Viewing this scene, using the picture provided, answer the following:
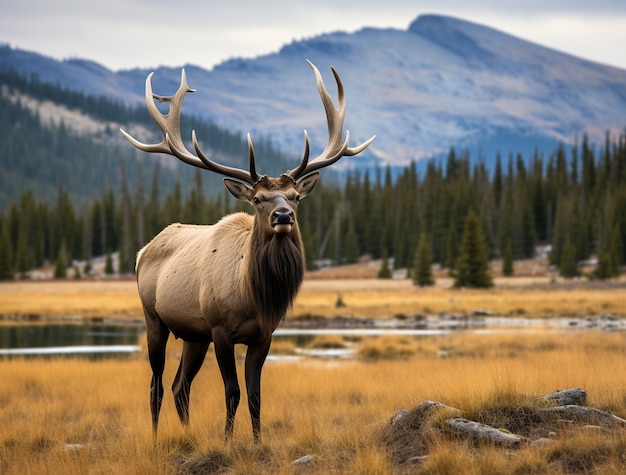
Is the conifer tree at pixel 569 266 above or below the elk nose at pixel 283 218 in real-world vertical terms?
below

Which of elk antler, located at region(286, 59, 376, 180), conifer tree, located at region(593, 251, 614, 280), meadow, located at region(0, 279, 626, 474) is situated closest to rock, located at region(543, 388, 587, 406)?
meadow, located at region(0, 279, 626, 474)

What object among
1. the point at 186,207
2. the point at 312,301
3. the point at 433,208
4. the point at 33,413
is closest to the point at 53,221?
the point at 186,207

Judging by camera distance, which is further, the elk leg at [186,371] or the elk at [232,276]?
the elk leg at [186,371]

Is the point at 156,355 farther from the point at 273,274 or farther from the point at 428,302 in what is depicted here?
Result: the point at 428,302

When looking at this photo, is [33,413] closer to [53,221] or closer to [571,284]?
[571,284]

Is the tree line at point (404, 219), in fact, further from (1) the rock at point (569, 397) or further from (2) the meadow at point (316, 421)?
(1) the rock at point (569, 397)

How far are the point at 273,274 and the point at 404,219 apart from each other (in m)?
90.5

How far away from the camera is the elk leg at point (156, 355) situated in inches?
418

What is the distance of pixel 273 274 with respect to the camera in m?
9.05

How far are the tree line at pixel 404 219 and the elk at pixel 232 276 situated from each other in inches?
2652

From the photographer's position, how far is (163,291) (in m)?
10.3

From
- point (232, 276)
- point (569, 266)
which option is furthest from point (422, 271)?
point (232, 276)

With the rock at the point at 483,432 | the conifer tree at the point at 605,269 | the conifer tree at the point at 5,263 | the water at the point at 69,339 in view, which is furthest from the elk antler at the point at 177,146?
the conifer tree at the point at 5,263

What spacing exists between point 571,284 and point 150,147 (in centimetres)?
5153
